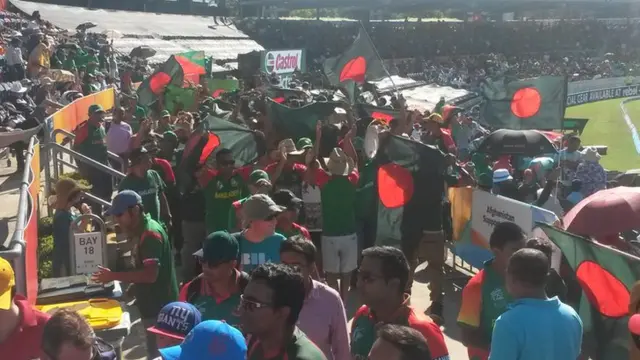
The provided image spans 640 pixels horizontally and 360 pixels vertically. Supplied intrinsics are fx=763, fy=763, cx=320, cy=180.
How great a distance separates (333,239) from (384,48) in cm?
4400

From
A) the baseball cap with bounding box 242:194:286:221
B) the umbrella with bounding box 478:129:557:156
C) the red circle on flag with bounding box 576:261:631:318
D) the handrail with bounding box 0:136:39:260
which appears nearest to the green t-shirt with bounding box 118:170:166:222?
the handrail with bounding box 0:136:39:260

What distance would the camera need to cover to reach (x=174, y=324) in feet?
11.3

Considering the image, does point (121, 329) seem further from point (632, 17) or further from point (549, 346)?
point (632, 17)

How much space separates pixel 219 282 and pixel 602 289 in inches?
102

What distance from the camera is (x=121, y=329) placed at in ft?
14.1

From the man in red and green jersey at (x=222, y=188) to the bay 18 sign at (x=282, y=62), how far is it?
14506mm

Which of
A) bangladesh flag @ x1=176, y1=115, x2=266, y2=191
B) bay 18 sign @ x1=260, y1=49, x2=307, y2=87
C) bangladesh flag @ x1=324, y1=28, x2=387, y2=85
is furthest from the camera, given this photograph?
bay 18 sign @ x1=260, y1=49, x2=307, y2=87

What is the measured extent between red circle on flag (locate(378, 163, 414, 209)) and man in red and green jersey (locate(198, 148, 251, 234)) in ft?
4.51

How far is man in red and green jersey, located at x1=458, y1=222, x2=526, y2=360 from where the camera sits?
13.7 feet

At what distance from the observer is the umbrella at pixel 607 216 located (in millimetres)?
5234

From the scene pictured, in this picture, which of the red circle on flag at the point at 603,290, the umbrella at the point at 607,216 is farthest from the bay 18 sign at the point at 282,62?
the red circle on flag at the point at 603,290

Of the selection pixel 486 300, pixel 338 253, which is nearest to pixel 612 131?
pixel 338 253

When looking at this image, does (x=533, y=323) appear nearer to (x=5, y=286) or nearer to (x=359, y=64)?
(x=5, y=286)

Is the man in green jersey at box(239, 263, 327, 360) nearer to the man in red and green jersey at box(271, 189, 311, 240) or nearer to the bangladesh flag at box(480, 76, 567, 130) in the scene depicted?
the man in red and green jersey at box(271, 189, 311, 240)
